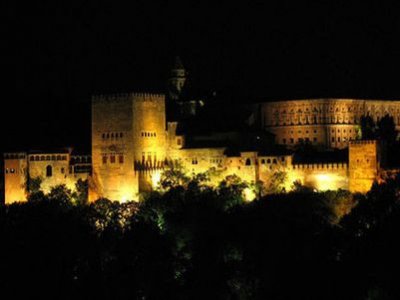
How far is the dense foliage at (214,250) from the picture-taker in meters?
76.3

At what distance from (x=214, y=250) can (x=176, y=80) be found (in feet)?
131

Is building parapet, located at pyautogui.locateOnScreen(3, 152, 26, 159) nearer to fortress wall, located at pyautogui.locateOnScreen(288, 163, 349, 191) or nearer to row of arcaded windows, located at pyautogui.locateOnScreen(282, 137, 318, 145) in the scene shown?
fortress wall, located at pyautogui.locateOnScreen(288, 163, 349, 191)

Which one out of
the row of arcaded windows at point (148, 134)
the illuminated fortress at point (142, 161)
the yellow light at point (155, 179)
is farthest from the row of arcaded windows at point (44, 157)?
the yellow light at point (155, 179)

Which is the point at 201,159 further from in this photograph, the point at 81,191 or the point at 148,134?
the point at 81,191

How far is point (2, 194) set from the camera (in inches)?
4530

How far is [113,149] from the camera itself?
103812 millimetres

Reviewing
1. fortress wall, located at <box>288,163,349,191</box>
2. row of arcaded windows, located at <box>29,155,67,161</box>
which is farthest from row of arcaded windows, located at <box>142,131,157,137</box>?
fortress wall, located at <box>288,163,349,191</box>

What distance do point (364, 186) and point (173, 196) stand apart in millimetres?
12689

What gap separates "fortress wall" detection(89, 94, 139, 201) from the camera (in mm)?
102688

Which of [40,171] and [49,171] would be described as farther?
[49,171]

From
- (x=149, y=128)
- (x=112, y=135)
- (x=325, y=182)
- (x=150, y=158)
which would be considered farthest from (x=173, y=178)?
(x=325, y=182)

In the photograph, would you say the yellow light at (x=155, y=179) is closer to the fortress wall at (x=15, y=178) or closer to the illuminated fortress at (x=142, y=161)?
the illuminated fortress at (x=142, y=161)

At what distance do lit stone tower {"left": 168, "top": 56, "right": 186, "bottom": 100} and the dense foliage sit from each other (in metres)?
25.6

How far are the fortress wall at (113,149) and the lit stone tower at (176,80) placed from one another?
1579cm
